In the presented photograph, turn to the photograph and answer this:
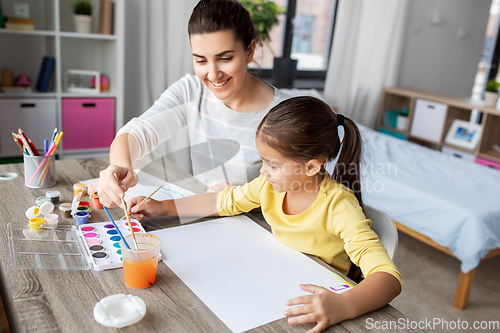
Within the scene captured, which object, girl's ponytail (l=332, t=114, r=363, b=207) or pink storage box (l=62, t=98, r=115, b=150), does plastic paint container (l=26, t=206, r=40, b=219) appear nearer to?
girl's ponytail (l=332, t=114, r=363, b=207)

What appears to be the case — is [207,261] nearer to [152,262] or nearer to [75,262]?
[152,262]

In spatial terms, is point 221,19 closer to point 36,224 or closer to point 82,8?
point 36,224

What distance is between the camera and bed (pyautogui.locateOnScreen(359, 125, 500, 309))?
6.00ft

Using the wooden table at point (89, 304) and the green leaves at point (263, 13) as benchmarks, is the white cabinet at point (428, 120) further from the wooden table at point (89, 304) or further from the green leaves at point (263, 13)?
the wooden table at point (89, 304)

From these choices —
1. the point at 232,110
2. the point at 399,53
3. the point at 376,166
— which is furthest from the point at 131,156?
the point at 399,53

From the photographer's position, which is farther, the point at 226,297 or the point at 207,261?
the point at 207,261

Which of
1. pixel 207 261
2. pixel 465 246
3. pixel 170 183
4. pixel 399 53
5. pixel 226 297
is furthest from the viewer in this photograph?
pixel 399 53

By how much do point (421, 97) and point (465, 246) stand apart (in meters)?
1.83

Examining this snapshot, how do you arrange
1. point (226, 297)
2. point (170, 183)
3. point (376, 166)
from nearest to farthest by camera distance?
1. point (226, 297)
2. point (170, 183)
3. point (376, 166)

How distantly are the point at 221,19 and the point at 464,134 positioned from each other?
2.65m

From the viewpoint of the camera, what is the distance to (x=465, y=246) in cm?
184

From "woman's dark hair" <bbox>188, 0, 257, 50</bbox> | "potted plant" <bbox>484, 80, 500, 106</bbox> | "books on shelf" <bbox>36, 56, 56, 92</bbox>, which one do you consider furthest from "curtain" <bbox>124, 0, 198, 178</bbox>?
"potted plant" <bbox>484, 80, 500, 106</bbox>

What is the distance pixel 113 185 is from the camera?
95 centimetres

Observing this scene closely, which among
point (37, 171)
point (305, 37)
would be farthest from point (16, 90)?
point (305, 37)
